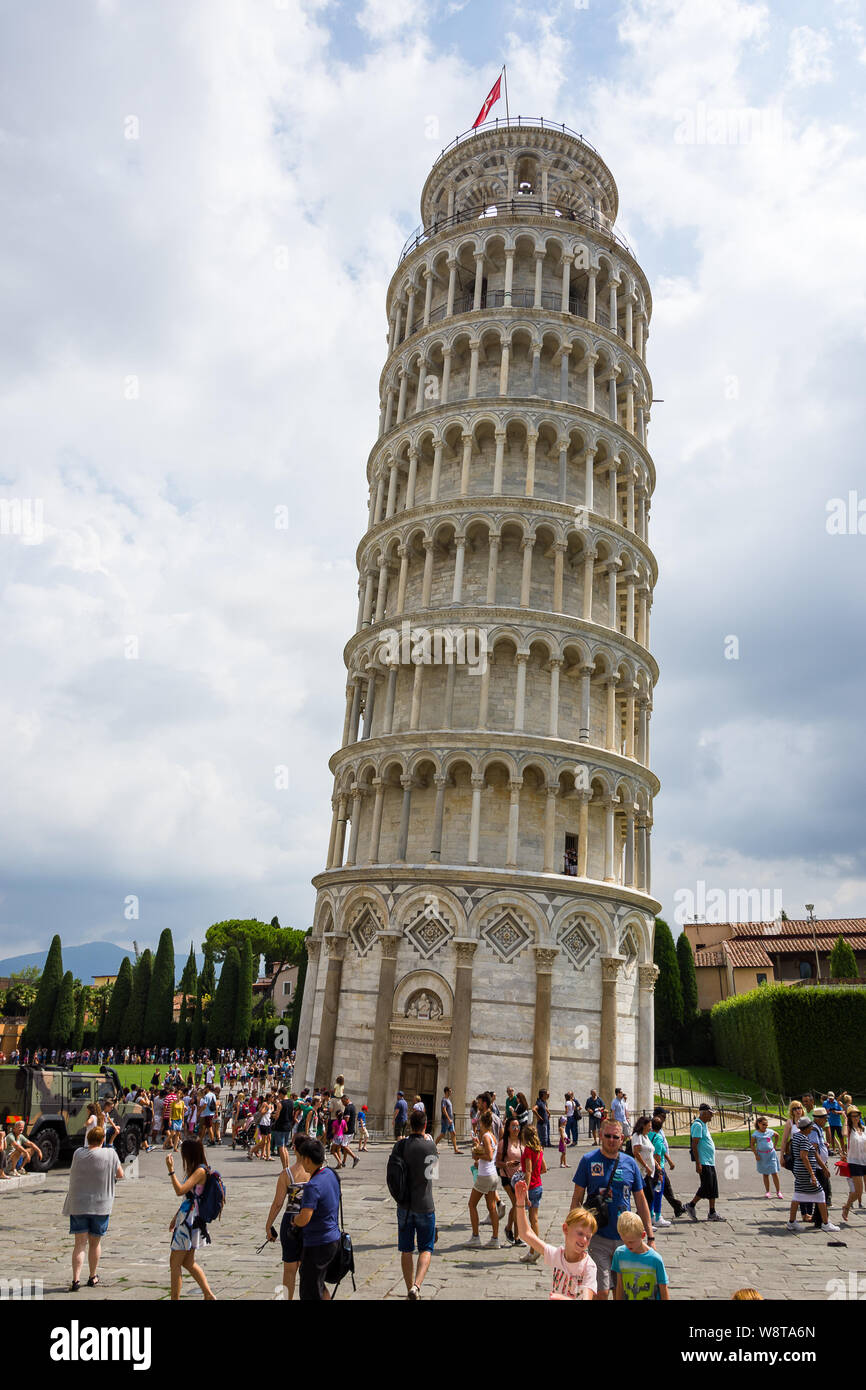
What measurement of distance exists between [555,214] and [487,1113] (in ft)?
128

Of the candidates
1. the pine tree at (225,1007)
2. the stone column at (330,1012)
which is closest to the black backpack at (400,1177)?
the stone column at (330,1012)

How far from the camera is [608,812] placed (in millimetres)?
33688

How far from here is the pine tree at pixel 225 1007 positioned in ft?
248

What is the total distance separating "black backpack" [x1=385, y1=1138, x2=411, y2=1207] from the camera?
32.6 ft

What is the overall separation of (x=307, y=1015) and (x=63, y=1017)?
49.8m

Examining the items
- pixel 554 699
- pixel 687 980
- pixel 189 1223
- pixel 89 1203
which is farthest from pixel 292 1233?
pixel 687 980

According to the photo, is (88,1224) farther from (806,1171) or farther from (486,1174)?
(806,1171)

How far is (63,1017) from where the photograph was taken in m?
74.5

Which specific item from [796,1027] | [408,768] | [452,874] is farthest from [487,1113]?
[796,1027]

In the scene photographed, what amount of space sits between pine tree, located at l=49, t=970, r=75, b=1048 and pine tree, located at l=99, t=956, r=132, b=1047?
10.1 feet

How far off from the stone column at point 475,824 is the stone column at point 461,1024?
9.34 feet

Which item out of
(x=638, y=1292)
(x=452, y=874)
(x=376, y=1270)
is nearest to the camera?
(x=638, y=1292)

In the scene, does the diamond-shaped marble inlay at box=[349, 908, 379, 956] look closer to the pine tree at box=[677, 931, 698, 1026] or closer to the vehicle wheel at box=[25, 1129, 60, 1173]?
the vehicle wheel at box=[25, 1129, 60, 1173]
